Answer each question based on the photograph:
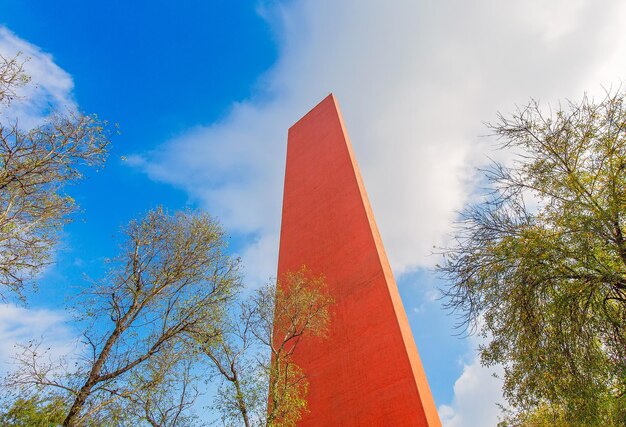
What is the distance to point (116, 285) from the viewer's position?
8.37 meters

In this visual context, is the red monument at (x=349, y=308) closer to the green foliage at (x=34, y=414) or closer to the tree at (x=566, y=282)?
the tree at (x=566, y=282)

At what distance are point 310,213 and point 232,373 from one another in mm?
8596

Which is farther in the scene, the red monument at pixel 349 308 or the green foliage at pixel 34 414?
the red monument at pixel 349 308

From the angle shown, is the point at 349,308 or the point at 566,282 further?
the point at 349,308

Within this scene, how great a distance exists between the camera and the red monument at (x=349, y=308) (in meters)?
9.19

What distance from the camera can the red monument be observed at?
30.1ft

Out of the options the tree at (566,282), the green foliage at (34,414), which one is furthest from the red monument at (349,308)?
the green foliage at (34,414)

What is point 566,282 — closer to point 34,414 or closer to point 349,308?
point 349,308

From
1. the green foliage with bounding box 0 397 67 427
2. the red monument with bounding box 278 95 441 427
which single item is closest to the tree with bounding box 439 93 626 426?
the red monument with bounding box 278 95 441 427

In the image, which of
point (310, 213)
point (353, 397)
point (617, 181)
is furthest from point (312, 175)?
point (617, 181)

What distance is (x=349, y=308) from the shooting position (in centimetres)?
1167

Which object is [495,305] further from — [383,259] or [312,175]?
[312,175]

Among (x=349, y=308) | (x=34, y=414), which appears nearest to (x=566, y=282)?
(x=349, y=308)

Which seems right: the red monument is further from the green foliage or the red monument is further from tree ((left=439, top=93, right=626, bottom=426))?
the green foliage
